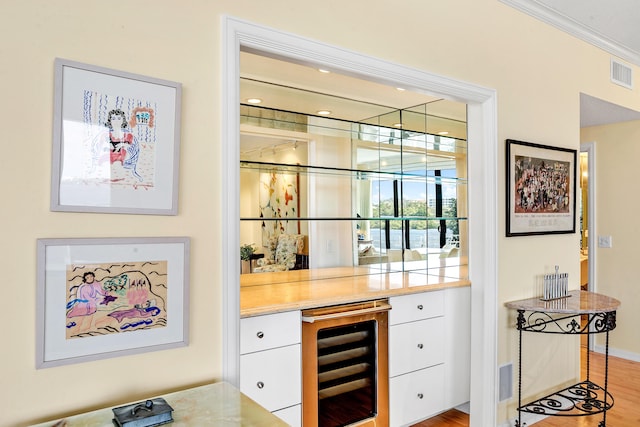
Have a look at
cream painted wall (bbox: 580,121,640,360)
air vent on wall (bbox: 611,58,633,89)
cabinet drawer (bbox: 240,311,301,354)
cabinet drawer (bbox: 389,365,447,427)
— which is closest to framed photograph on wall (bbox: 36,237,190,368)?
cabinet drawer (bbox: 240,311,301,354)

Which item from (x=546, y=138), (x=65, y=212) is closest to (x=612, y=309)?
(x=546, y=138)

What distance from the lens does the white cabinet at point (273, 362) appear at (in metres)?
2.18

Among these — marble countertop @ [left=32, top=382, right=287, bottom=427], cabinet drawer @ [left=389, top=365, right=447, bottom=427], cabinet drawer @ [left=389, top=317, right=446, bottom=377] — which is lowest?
cabinet drawer @ [left=389, top=365, right=447, bottom=427]

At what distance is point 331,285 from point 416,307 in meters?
0.58

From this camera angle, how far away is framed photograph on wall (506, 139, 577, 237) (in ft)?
9.45

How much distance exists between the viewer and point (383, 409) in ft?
8.89

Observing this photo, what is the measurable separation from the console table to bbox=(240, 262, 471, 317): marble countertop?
0.46 metres

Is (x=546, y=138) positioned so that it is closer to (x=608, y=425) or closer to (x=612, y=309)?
(x=612, y=309)

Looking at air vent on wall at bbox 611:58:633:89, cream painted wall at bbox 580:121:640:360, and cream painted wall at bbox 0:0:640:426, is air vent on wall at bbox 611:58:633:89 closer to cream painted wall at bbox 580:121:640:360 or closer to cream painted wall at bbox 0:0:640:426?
cream painted wall at bbox 580:121:640:360

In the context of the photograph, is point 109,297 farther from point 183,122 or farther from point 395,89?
point 395,89

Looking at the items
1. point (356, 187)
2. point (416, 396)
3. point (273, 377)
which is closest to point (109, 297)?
point (273, 377)

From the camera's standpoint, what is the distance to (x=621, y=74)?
3.75 m

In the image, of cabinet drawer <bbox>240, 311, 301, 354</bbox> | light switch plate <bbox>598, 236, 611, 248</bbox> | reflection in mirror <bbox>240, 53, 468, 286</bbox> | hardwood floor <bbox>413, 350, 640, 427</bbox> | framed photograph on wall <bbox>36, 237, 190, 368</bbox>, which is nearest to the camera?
framed photograph on wall <bbox>36, 237, 190, 368</bbox>

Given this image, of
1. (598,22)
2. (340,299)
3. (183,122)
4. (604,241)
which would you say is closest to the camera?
(183,122)
